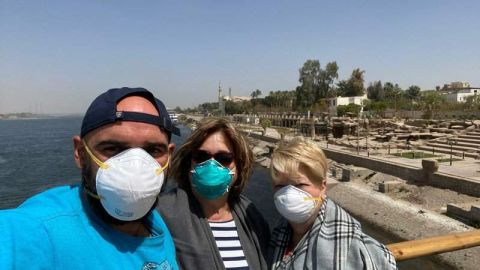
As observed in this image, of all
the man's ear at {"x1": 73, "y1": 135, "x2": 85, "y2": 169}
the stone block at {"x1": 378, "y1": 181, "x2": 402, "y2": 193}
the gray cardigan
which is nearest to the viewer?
the man's ear at {"x1": 73, "y1": 135, "x2": 85, "y2": 169}

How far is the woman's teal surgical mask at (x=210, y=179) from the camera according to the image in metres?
2.19

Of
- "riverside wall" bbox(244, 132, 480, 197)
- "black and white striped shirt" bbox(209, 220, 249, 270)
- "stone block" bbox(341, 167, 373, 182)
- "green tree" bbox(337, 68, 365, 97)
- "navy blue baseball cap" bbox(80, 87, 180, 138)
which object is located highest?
"green tree" bbox(337, 68, 365, 97)

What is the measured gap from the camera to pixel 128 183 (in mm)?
1321

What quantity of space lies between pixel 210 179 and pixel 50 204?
1118mm

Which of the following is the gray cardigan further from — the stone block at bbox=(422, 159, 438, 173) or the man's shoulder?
the stone block at bbox=(422, 159, 438, 173)

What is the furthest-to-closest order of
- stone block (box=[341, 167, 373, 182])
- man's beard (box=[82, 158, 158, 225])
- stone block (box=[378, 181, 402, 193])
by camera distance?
stone block (box=[341, 167, 373, 182]) < stone block (box=[378, 181, 402, 193]) < man's beard (box=[82, 158, 158, 225])

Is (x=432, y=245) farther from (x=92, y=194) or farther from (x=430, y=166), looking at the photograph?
(x=430, y=166)

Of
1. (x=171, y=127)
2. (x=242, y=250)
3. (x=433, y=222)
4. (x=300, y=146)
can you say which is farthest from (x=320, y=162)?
(x=433, y=222)

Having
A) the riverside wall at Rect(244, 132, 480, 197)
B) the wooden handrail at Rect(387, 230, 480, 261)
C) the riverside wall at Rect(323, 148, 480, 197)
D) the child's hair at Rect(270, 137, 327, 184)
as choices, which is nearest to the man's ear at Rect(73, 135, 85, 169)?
the child's hair at Rect(270, 137, 327, 184)

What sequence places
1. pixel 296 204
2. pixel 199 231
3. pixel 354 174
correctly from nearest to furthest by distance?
1. pixel 199 231
2. pixel 296 204
3. pixel 354 174

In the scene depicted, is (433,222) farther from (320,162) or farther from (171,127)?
(171,127)

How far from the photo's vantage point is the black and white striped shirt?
200 centimetres

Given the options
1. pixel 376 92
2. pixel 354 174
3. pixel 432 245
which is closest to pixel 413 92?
pixel 376 92

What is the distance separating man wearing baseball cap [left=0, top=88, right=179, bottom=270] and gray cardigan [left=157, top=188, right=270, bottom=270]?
350mm
